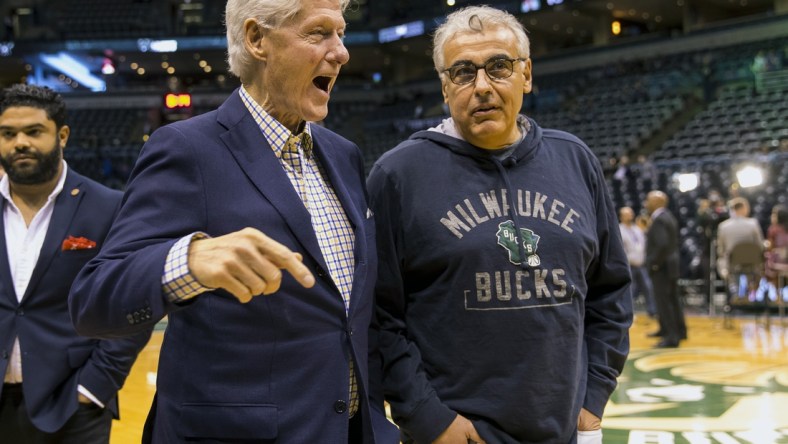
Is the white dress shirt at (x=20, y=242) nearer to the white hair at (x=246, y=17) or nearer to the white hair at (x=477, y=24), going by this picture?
the white hair at (x=246, y=17)

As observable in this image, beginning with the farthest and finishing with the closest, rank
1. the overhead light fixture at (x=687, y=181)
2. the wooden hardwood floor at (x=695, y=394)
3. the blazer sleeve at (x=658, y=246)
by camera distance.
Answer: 1. the overhead light fixture at (x=687, y=181)
2. the blazer sleeve at (x=658, y=246)
3. the wooden hardwood floor at (x=695, y=394)

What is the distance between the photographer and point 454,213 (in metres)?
1.84

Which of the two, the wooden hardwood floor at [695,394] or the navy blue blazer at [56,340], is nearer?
the navy blue blazer at [56,340]

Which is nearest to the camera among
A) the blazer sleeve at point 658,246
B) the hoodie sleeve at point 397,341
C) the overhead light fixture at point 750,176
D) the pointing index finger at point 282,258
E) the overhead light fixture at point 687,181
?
the pointing index finger at point 282,258

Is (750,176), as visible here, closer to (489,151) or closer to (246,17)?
(489,151)

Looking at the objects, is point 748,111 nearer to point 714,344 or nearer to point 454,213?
point 714,344

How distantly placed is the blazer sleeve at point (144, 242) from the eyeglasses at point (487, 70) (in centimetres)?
73

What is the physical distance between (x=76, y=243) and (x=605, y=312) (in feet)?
5.03

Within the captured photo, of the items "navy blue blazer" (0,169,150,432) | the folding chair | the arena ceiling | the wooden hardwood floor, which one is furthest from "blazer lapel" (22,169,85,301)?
the arena ceiling

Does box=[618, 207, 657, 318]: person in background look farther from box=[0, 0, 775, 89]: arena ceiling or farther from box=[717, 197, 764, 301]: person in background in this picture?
box=[0, 0, 775, 89]: arena ceiling

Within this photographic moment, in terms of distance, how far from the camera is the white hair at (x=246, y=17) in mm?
1494

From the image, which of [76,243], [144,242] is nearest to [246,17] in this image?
[144,242]

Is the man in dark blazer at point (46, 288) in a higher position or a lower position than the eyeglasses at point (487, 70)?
lower

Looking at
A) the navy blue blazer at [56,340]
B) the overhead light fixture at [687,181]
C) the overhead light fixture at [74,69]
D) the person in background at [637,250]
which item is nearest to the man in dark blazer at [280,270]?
the navy blue blazer at [56,340]
